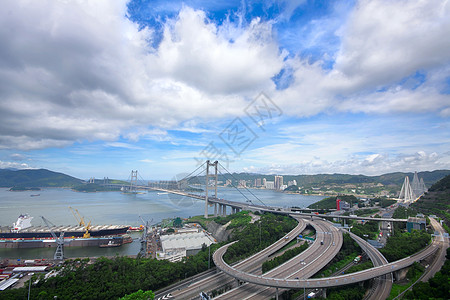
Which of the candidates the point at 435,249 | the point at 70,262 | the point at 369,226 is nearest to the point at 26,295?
the point at 70,262

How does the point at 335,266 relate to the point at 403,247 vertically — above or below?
below

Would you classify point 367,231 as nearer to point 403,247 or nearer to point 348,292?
point 403,247

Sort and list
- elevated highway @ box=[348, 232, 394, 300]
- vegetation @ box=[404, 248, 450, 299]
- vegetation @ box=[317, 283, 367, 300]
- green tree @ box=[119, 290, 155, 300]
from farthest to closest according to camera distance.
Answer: elevated highway @ box=[348, 232, 394, 300] → green tree @ box=[119, 290, 155, 300] → vegetation @ box=[317, 283, 367, 300] → vegetation @ box=[404, 248, 450, 299]

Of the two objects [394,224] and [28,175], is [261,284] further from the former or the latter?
[28,175]

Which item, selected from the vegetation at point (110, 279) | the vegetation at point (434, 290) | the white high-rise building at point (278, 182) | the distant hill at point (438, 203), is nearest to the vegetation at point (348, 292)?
the vegetation at point (434, 290)

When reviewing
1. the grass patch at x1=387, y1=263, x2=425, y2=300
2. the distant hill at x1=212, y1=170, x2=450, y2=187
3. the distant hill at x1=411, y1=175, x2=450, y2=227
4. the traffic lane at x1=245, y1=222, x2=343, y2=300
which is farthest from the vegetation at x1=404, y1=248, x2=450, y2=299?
the distant hill at x1=212, y1=170, x2=450, y2=187

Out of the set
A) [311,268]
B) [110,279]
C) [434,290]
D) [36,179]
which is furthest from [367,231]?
[36,179]

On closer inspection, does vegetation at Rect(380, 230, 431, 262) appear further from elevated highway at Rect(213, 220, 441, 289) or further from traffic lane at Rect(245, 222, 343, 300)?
traffic lane at Rect(245, 222, 343, 300)
